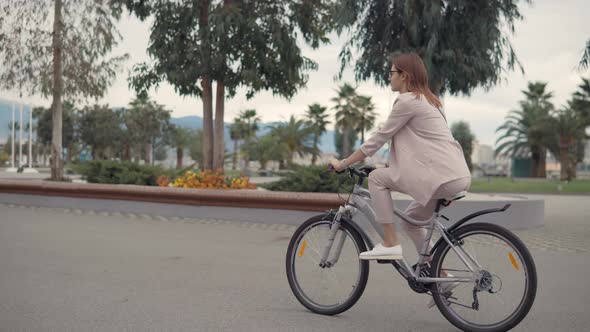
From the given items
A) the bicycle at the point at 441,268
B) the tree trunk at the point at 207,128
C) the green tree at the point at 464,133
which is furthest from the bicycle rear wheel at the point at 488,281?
the green tree at the point at 464,133

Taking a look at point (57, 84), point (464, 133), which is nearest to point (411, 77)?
point (57, 84)

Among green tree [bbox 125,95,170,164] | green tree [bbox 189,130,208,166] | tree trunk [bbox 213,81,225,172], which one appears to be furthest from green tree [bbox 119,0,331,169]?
green tree [bbox 189,130,208,166]

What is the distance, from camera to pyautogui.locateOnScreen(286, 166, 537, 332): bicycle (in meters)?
4.32

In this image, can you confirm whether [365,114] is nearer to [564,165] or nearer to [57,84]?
[564,165]

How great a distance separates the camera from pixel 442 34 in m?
16.8

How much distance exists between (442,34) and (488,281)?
43.1ft

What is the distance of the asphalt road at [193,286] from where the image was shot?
16.2 feet

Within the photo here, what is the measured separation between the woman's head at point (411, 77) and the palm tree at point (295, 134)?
74.4 m

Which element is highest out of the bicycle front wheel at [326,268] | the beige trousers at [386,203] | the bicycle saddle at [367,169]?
the bicycle saddle at [367,169]

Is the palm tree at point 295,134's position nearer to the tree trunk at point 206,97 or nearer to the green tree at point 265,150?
the green tree at point 265,150

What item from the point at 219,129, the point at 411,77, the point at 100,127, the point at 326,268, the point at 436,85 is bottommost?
the point at 326,268

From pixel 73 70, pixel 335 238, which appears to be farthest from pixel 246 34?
pixel 335 238

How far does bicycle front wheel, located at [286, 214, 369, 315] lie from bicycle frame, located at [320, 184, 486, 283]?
29 millimetres

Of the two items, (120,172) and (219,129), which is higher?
(219,129)
